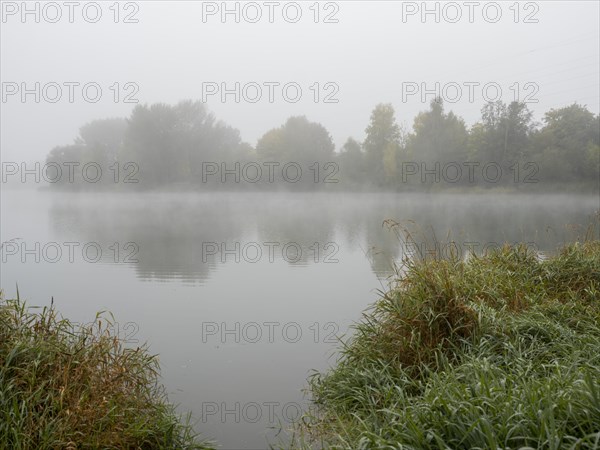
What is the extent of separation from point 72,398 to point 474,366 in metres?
2.25

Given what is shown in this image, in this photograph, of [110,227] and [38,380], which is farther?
[110,227]

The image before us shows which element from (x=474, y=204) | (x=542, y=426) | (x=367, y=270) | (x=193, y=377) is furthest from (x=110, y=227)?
(x=474, y=204)

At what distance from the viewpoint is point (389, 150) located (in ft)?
92.3

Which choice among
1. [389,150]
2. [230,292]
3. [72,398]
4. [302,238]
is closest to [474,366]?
[72,398]

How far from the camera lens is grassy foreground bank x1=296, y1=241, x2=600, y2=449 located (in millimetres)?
2057

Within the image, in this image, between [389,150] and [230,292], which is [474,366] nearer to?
[230,292]

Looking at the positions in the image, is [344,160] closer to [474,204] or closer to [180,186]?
[474,204]

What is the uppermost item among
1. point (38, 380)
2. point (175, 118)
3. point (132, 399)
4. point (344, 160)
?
point (175, 118)

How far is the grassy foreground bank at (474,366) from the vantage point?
6.75 feet

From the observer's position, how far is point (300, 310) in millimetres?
6324

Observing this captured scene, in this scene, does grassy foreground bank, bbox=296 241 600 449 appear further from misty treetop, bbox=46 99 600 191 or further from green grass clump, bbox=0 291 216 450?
misty treetop, bbox=46 99 600 191

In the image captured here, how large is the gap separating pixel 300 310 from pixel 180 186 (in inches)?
1316

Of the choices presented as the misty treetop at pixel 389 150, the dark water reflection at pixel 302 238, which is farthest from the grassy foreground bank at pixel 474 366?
the misty treetop at pixel 389 150

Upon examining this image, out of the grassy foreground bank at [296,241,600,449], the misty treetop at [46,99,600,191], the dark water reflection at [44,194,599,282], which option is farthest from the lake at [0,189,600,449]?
the misty treetop at [46,99,600,191]
